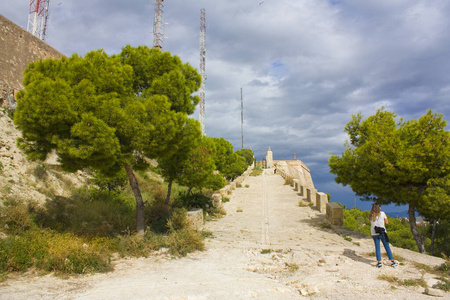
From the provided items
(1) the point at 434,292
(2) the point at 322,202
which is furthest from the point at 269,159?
(1) the point at 434,292

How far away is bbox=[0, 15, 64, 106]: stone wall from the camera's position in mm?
13381

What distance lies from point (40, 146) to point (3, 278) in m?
3.12

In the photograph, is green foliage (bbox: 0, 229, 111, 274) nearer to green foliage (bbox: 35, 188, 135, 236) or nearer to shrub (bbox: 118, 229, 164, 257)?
shrub (bbox: 118, 229, 164, 257)

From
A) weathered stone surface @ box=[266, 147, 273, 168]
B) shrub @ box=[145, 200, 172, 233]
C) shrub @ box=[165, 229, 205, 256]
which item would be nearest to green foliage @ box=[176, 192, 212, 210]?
shrub @ box=[145, 200, 172, 233]

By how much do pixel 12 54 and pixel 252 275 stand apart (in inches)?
636

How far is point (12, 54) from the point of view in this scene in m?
14.2

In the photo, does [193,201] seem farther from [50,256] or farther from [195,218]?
[50,256]

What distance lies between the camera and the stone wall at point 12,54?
13.4 metres

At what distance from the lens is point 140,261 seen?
21.1 ft

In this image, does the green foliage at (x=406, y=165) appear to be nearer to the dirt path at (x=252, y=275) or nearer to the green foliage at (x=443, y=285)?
the dirt path at (x=252, y=275)

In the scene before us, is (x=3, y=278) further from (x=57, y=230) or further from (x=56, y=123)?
(x=56, y=123)

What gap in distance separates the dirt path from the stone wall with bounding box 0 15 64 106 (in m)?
11.7

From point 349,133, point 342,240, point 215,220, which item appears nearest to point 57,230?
point 215,220

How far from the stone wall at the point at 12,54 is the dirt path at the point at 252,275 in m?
11.7
